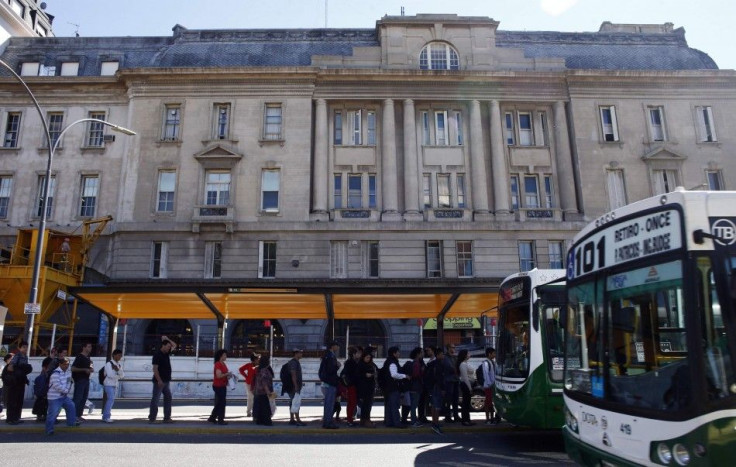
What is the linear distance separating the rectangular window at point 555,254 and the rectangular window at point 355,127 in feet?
43.3

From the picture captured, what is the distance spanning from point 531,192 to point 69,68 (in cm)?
3166

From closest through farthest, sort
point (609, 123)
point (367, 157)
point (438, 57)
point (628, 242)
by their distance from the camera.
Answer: point (628, 242) < point (367, 157) < point (609, 123) < point (438, 57)

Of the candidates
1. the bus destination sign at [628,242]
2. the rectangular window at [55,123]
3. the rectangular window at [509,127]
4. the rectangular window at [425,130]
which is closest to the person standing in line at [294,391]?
the bus destination sign at [628,242]

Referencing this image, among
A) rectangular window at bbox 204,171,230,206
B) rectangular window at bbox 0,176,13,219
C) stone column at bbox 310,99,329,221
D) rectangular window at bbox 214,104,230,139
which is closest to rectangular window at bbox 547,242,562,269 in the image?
stone column at bbox 310,99,329,221

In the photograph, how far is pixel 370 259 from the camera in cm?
3033

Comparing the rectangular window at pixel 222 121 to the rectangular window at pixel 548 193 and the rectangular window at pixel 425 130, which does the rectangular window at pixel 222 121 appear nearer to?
the rectangular window at pixel 425 130

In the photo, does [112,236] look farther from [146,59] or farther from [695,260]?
[695,260]

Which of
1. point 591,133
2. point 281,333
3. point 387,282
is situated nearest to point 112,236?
point 281,333

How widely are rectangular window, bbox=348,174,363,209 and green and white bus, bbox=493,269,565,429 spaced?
67.2ft

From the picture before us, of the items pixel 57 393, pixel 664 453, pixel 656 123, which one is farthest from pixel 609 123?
pixel 57 393

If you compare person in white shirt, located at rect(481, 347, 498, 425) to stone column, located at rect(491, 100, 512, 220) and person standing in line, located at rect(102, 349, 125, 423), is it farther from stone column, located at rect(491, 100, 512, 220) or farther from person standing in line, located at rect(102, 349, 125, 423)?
stone column, located at rect(491, 100, 512, 220)

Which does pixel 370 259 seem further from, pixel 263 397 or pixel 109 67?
pixel 109 67

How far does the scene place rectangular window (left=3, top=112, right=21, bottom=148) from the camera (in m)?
32.7

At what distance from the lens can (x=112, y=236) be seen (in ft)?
101
